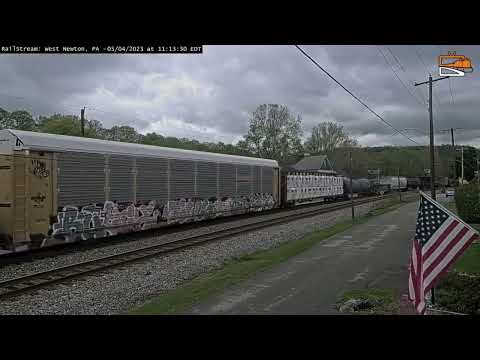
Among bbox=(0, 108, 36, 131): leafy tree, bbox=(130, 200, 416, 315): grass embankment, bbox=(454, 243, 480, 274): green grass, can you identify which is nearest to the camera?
bbox=(130, 200, 416, 315): grass embankment

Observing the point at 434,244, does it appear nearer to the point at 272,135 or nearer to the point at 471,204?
the point at 471,204

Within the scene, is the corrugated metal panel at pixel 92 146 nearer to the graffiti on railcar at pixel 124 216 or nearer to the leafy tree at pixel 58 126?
the graffiti on railcar at pixel 124 216

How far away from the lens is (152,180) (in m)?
17.3

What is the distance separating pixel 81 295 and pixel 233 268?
148 inches

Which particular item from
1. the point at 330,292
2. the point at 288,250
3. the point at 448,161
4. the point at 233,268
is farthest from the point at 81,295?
the point at 448,161

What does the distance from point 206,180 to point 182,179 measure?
2.16m

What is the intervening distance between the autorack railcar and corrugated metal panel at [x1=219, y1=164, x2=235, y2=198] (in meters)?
0.18

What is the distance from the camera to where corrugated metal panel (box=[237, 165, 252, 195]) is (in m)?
24.7

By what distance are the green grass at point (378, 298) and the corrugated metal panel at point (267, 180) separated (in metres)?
20.1

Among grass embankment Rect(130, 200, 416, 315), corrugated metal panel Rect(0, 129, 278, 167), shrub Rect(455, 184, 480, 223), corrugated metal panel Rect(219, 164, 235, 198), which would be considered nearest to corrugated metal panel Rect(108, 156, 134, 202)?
corrugated metal panel Rect(0, 129, 278, 167)

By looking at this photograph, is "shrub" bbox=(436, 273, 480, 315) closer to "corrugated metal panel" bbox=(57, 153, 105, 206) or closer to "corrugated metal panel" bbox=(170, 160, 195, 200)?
"corrugated metal panel" bbox=(57, 153, 105, 206)

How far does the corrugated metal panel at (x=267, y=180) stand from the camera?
2828 cm

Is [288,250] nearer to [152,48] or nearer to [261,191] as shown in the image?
[152,48]

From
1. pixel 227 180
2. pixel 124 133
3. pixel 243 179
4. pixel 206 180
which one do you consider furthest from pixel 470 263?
pixel 124 133
